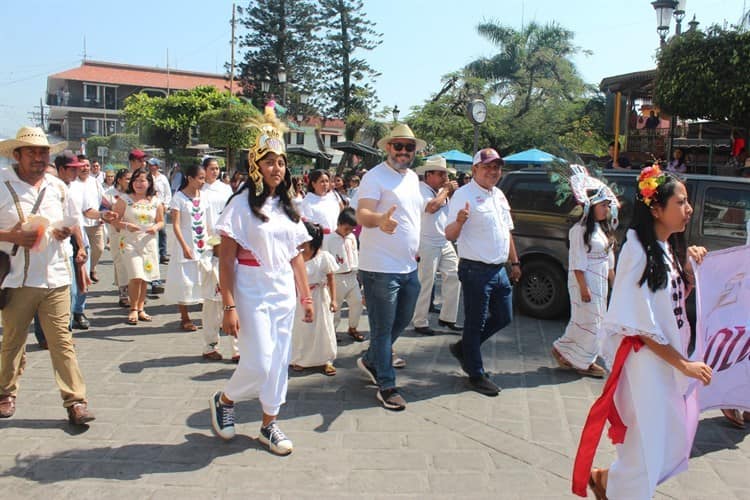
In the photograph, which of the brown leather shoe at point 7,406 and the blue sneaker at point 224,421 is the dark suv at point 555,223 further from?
the brown leather shoe at point 7,406

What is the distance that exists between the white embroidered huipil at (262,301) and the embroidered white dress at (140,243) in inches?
153

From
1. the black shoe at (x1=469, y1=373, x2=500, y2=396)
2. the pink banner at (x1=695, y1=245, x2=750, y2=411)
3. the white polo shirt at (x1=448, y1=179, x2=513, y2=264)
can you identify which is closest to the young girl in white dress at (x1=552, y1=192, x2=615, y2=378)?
the white polo shirt at (x1=448, y1=179, x2=513, y2=264)

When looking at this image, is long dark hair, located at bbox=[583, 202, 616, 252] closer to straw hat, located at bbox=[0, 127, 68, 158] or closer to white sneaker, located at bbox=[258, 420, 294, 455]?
white sneaker, located at bbox=[258, 420, 294, 455]

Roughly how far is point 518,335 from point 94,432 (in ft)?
14.8

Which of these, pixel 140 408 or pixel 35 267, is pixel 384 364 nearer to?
pixel 140 408

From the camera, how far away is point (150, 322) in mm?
7211

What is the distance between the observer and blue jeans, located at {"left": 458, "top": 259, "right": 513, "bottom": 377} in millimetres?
4945

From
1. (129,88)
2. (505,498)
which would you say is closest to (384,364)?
(505,498)

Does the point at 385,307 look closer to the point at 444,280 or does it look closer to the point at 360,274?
the point at 360,274

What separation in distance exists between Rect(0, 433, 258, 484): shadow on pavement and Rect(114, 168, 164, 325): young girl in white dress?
11.3 feet

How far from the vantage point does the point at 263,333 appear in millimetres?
3695

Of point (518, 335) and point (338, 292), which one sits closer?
point (338, 292)

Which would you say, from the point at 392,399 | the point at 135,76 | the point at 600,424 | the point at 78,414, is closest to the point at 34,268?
the point at 78,414

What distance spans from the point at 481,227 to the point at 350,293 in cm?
206
